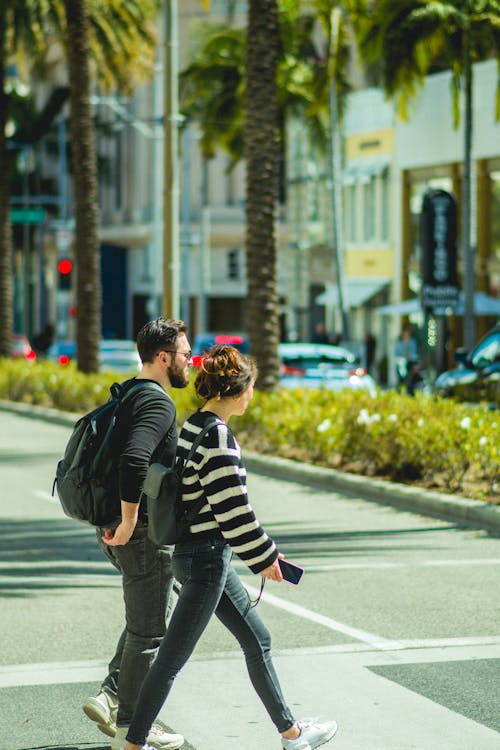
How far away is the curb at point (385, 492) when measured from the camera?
44.2 ft

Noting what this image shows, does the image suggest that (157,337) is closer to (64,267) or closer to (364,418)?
(364,418)

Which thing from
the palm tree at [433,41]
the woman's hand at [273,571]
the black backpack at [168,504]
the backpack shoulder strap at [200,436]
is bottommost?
the woman's hand at [273,571]

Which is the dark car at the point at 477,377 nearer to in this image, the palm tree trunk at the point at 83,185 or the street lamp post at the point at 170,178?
the street lamp post at the point at 170,178

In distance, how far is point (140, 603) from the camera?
238 inches

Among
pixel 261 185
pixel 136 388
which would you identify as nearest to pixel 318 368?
pixel 261 185

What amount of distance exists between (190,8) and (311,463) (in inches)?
2606

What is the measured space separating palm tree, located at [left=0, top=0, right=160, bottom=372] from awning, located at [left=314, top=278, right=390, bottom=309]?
46.9ft

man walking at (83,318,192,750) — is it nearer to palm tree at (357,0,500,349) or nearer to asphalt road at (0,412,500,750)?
asphalt road at (0,412,500,750)

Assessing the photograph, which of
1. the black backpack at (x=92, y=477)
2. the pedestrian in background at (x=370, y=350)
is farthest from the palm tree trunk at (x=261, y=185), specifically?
the pedestrian in background at (x=370, y=350)

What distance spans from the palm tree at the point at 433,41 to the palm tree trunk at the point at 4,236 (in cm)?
832

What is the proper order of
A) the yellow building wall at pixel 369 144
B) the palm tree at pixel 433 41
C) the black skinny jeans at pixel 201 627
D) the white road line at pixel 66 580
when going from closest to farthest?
1. the black skinny jeans at pixel 201 627
2. the white road line at pixel 66 580
3. the palm tree at pixel 433 41
4. the yellow building wall at pixel 369 144

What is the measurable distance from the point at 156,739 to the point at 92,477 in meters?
1.07

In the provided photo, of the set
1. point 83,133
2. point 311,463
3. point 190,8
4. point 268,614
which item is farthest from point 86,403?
point 190,8

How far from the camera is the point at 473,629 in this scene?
888cm
